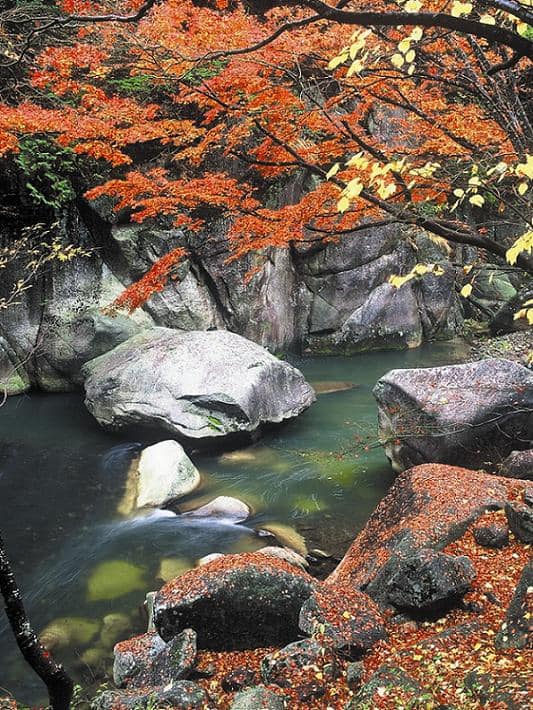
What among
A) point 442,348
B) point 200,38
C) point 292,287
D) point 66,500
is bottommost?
point 442,348

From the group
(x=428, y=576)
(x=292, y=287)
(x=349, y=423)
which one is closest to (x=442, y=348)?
(x=292, y=287)

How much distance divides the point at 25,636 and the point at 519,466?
21.1ft

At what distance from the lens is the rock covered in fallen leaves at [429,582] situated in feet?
13.7

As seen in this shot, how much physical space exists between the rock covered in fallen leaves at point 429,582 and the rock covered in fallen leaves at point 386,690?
1.00 m

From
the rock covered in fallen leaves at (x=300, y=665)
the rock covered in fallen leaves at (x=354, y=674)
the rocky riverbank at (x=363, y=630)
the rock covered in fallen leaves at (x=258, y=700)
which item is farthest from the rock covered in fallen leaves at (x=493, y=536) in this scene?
the rock covered in fallen leaves at (x=258, y=700)

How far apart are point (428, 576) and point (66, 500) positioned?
661cm

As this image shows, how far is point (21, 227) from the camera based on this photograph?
537 inches

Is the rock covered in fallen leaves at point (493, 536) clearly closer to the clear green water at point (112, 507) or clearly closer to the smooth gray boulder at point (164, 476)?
the clear green water at point (112, 507)

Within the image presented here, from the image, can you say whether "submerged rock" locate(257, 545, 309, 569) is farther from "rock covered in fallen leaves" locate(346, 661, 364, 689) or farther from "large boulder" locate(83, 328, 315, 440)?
"large boulder" locate(83, 328, 315, 440)

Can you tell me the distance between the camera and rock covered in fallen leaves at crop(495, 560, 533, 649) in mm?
3416

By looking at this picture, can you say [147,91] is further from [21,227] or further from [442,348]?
[442,348]

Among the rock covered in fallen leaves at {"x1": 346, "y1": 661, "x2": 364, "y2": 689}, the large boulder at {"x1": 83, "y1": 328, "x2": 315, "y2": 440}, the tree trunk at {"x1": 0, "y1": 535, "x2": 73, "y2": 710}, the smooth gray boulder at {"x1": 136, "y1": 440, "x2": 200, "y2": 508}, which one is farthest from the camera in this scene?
the large boulder at {"x1": 83, "y1": 328, "x2": 315, "y2": 440}

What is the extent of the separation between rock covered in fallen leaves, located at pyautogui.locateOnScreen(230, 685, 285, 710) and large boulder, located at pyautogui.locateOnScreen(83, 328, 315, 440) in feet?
22.1

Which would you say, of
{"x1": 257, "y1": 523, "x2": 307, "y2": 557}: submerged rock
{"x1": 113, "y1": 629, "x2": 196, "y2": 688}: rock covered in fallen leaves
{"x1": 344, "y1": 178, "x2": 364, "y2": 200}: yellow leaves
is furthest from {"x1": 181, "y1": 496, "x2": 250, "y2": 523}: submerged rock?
{"x1": 344, "y1": 178, "x2": 364, "y2": 200}: yellow leaves
